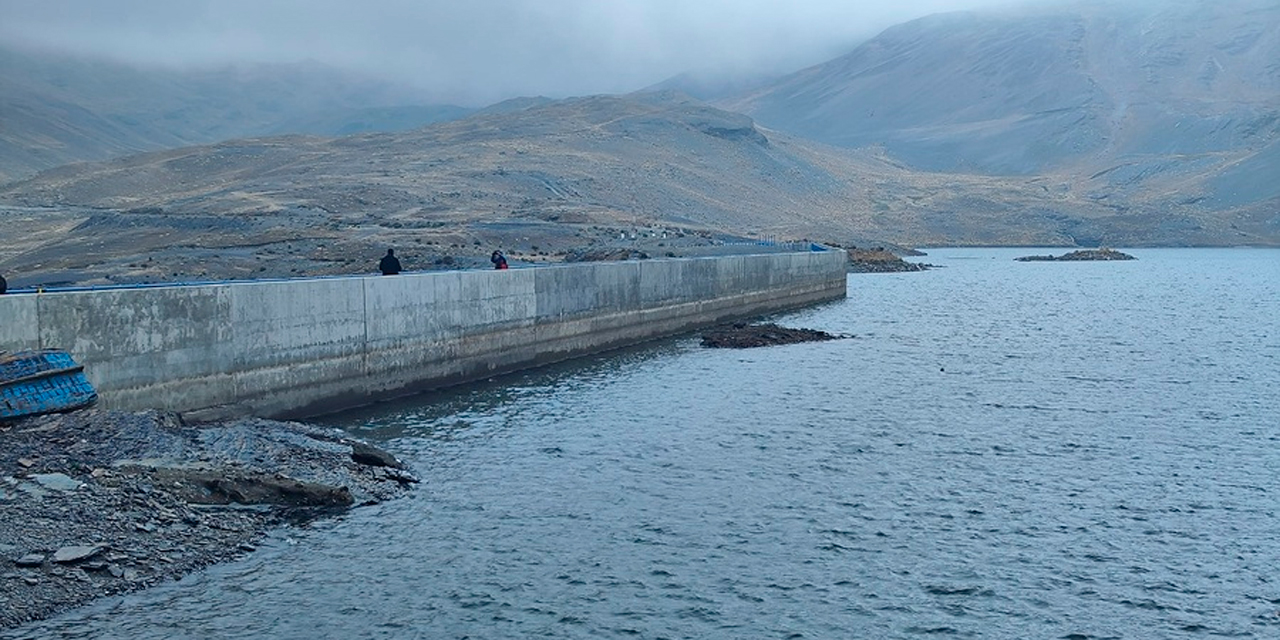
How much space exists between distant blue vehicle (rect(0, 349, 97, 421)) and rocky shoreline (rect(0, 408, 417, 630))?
0.61 ft

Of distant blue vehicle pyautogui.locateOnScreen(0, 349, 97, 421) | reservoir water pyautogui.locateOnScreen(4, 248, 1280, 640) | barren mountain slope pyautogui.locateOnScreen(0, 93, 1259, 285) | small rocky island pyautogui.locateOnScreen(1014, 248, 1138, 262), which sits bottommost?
reservoir water pyautogui.locateOnScreen(4, 248, 1280, 640)

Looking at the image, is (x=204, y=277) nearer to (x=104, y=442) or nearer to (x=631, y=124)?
(x=104, y=442)

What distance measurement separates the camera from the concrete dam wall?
17.4 m

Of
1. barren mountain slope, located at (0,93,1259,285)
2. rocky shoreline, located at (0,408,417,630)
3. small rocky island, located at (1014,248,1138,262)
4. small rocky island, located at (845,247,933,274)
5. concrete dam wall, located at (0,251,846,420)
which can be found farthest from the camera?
small rocky island, located at (1014,248,1138,262)

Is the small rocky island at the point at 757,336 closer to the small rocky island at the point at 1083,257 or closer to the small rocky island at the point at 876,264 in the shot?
the small rocky island at the point at 876,264

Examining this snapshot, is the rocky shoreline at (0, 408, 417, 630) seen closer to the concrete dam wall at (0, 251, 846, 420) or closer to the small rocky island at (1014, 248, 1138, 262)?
the concrete dam wall at (0, 251, 846, 420)

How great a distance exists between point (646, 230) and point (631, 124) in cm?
6890

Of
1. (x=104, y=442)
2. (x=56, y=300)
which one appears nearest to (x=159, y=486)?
(x=104, y=442)

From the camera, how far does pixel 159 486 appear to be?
13.7m

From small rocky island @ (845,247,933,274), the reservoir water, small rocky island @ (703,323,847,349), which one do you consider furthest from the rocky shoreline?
small rocky island @ (845,247,933,274)

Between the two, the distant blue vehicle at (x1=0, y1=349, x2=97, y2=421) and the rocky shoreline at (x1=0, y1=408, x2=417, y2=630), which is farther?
the distant blue vehicle at (x1=0, y1=349, x2=97, y2=421)

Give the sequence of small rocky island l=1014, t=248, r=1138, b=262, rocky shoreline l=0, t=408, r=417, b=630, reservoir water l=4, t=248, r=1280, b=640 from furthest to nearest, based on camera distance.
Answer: small rocky island l=1014, t=248, r=1138, b=262 < reservoir water l=4, t=248, r=1280, b=640 < rocky shoreline l=0, t=408, r=417, b=630

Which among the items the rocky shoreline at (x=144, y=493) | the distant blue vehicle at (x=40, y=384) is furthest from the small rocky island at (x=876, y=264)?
the distant blue vehicle at (x=40, y=384)

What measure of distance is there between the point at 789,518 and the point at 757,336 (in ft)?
65.0
